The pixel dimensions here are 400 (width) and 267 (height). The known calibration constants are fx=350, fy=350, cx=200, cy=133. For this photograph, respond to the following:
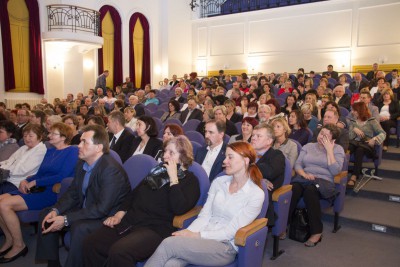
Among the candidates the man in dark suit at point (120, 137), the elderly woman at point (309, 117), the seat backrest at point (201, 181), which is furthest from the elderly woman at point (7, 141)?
the elderly woman at point (309, 117)

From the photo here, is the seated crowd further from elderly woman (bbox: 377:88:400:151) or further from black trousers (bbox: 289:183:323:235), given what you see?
elderly woman (bbox: 377:88:400:151)

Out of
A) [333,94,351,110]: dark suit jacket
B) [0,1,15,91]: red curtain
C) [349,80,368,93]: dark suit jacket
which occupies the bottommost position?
[333,94,351,110]: dark suit jacket

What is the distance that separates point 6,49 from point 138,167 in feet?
28.1

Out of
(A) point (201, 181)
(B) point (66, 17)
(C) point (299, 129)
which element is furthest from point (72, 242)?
(B) point (66, 17)

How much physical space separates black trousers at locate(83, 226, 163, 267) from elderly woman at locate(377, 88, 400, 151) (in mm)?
3882

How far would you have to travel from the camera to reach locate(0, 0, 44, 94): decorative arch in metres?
9.29

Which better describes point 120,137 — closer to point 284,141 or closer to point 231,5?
point 284,141

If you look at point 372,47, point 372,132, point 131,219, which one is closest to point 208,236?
point 131,219

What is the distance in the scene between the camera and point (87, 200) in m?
2.46

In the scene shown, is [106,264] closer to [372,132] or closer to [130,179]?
[130,179]

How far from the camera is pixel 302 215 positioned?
3.13m

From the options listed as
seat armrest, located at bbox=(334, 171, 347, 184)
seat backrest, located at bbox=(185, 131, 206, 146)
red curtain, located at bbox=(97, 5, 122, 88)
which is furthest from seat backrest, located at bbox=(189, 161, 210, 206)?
red curtain, located at bbox=(97, 5, 122, 88)

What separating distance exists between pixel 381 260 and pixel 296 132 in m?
1.69

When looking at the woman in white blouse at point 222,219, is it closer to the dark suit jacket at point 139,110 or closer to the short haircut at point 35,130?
the short haircut at point 35,130
